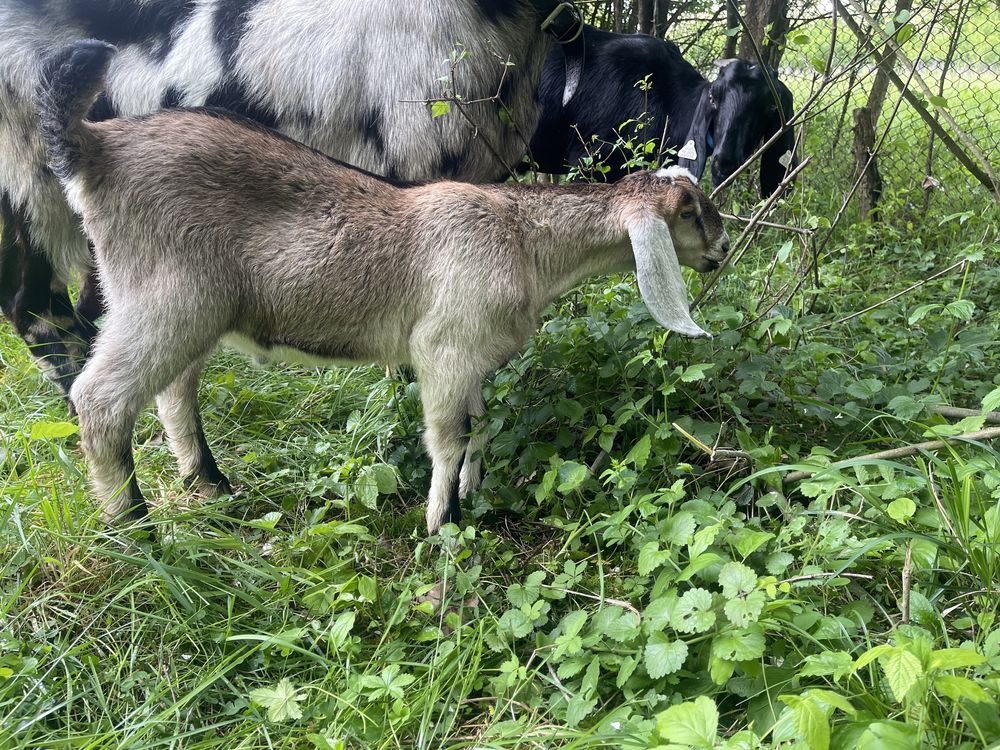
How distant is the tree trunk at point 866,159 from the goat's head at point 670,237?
1.78 m

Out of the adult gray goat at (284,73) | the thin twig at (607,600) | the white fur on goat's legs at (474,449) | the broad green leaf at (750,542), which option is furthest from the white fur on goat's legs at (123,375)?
the broad green leaf at (750,542)

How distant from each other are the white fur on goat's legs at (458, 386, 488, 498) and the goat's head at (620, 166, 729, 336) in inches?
26.5

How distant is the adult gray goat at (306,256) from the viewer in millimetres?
2516

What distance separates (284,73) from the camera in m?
3.30

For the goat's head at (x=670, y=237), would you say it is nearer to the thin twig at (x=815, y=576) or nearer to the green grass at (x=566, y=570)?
the green grass at (x=566, y=570)

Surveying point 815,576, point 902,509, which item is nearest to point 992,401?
point 902,509

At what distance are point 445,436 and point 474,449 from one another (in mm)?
211

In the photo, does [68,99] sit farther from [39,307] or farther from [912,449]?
[912,449]

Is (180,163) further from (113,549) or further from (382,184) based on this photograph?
(113,549)

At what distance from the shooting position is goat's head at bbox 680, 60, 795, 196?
4.01 meters

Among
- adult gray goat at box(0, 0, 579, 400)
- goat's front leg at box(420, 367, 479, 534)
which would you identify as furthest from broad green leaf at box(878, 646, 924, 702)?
adult gray goat at box(0, 0, 579, 400)

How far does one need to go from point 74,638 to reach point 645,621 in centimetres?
156

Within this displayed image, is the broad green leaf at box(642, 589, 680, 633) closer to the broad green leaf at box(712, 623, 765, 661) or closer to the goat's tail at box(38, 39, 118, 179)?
the broad green leaf at box(712, 623, 765, 661)

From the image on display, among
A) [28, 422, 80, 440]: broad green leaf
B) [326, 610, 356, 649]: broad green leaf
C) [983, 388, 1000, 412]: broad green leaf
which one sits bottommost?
[326, 610, 356, 649]: broad green leaf
